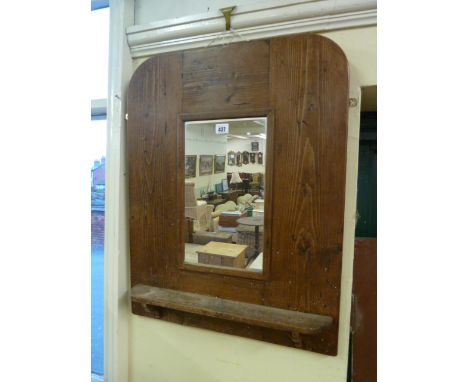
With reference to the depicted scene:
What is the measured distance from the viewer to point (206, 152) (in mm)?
937

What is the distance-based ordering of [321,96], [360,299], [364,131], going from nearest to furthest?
[321,96] < [360,299] < [364,131]

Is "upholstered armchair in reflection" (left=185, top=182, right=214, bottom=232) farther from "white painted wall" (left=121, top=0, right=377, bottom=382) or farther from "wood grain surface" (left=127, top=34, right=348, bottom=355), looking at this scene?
"white painted wall" (left=121, top=0, right=377, bottom=382)

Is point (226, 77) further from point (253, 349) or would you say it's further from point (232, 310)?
point (253, 349)

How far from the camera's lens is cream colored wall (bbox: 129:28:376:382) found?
0.78 metres

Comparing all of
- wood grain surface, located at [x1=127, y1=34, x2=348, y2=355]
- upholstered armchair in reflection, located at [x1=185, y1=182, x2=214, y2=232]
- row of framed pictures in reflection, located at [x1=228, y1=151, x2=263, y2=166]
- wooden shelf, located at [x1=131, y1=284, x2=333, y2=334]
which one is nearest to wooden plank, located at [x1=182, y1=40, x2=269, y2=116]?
wood grain surface, located at [x1=127, y1=34, x2=348, y2=355]

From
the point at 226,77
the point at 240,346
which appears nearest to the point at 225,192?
the point at 226,77

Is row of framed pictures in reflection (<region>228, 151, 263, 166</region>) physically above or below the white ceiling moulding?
below

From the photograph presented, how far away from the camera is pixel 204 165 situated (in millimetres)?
939

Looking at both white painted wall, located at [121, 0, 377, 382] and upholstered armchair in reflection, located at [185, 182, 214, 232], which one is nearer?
white painted wall, located at [121, 0, 377, 382]

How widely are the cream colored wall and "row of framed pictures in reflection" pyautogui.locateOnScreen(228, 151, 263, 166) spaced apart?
27 centimetres

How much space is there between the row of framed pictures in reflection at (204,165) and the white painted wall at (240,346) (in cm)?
42
